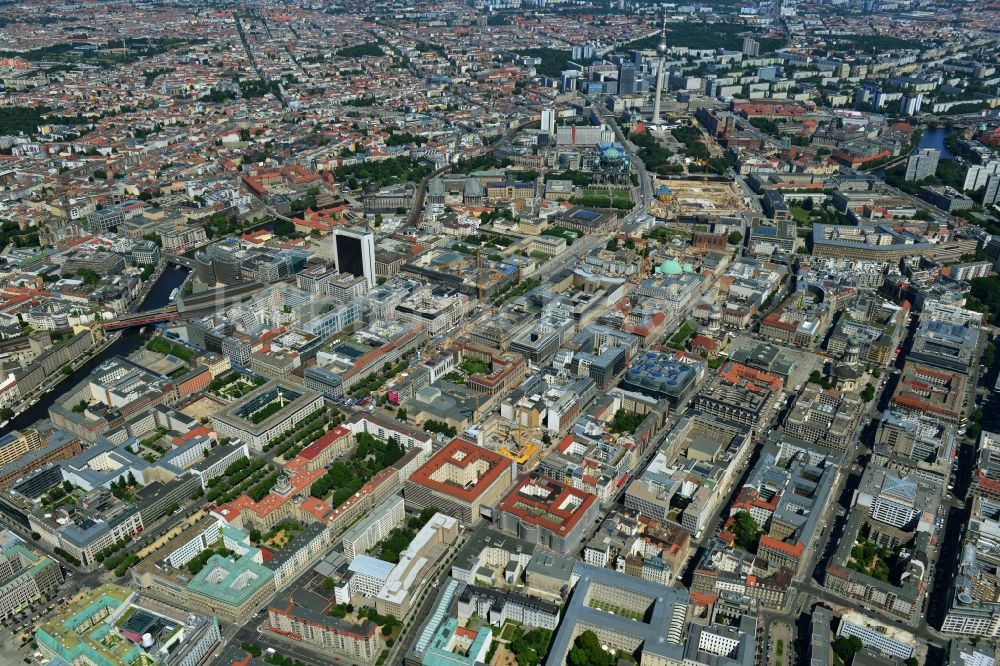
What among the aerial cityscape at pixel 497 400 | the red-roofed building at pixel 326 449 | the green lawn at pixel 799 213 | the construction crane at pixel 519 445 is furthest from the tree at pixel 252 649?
the green lawn at pixel 799 213

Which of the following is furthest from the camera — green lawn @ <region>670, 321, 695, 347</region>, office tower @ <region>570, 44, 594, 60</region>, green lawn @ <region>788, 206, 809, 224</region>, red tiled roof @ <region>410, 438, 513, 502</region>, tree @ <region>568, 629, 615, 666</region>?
office tower @ <region>570, 44, 594, 60</region>

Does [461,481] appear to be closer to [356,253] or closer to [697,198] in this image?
[356,253]

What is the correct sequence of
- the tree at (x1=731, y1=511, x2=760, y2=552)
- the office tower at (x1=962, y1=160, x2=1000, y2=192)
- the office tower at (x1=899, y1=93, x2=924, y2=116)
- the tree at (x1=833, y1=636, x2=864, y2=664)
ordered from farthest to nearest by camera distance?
the office tower at (x1=899, y1=93, x2=924, y2=116) → the office tower at (x1=962, y1=160, x2=1000, y2=192) → the tree at (x1=731, y1=511, x2=760, y2=552) → the tree at (x1=833, y1=636, x2=864, y2=664)

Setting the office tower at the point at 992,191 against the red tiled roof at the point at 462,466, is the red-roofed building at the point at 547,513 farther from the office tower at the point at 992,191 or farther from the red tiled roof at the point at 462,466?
the office tower at the point at 992,191

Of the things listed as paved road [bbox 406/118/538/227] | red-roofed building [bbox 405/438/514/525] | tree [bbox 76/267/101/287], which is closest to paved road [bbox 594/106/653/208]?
paved road [bbox 406/118/538/227]

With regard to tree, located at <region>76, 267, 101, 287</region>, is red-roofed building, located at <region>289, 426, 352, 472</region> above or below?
below

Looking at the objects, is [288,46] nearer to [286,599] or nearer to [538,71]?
[538,71]

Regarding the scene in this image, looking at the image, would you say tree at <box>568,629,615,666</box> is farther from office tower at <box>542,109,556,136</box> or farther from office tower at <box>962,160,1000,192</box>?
office tower at <box>542,109,556,136</box>
